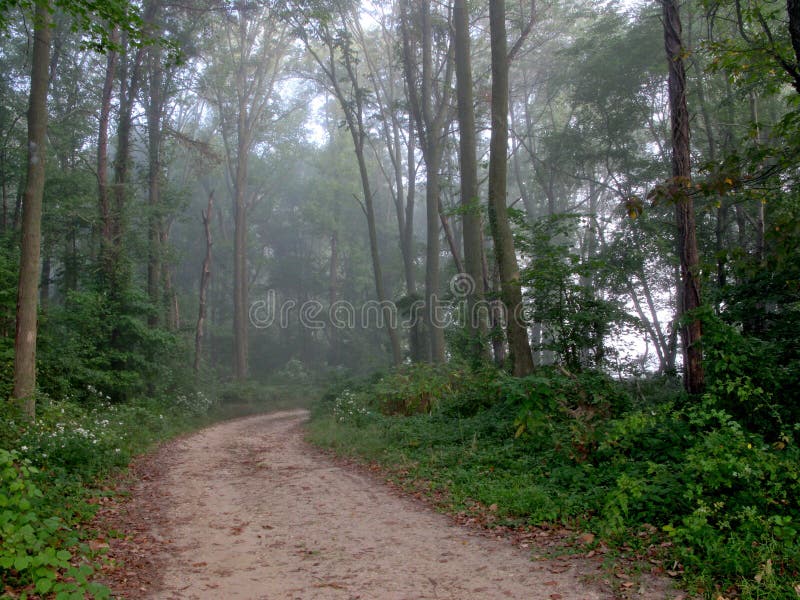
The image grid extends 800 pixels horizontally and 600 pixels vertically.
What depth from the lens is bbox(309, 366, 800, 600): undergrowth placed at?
4.24 metres

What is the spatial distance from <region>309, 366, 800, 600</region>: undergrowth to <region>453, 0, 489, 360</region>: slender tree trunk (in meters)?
4.09

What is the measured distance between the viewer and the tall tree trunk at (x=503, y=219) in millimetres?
10469

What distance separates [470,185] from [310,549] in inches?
454

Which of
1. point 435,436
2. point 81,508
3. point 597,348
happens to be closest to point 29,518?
point 81,508

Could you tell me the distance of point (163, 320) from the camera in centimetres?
2138

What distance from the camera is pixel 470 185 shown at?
596 inches

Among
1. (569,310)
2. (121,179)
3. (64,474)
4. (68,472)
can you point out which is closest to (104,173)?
(121,179)

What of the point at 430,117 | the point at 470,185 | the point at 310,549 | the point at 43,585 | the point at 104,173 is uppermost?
the point at 430,117

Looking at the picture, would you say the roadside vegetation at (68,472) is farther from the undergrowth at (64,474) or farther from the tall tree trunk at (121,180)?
the tall tree trunk at (121,180)

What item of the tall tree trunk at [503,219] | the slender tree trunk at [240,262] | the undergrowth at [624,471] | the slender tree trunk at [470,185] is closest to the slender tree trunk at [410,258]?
the slender tree trunk at [470,185]

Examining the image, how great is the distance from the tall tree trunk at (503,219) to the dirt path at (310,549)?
3.88 m

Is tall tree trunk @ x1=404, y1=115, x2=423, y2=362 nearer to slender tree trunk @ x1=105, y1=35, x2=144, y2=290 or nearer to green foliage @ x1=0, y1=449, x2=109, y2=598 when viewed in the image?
slender tree trunk @ x1=105, y1=35, x2=144, y2=290

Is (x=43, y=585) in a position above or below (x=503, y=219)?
below

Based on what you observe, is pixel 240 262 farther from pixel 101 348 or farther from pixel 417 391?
pixel 417 391
